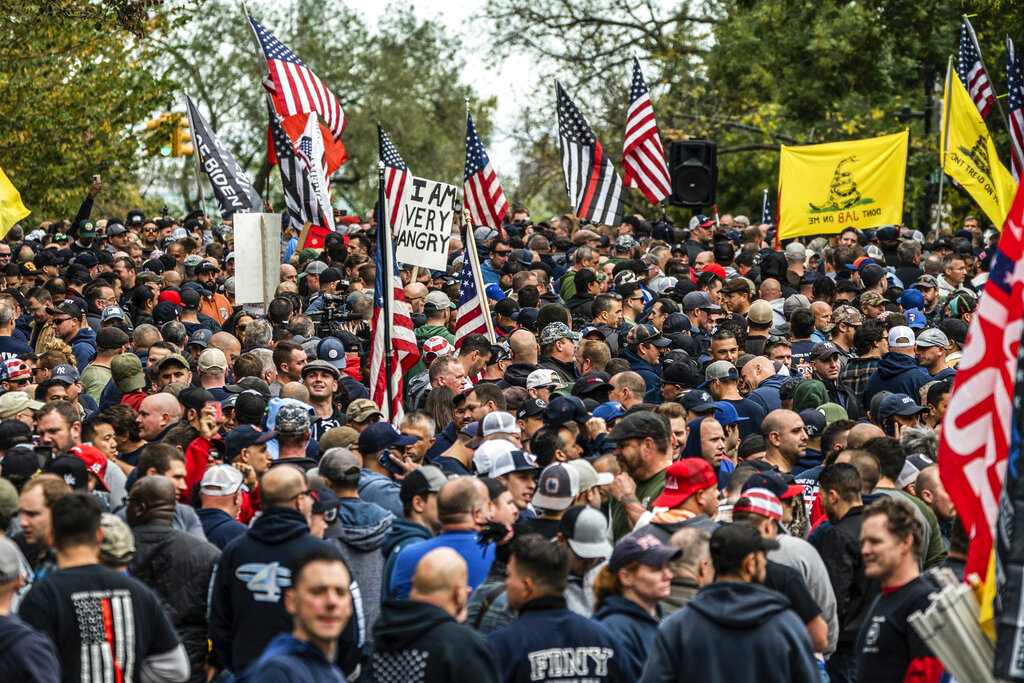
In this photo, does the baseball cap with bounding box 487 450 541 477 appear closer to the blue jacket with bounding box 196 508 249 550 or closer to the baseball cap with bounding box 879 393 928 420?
the blue jacket with bounding box 196 508 249 550

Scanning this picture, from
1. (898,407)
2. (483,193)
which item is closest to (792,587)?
(898,407)

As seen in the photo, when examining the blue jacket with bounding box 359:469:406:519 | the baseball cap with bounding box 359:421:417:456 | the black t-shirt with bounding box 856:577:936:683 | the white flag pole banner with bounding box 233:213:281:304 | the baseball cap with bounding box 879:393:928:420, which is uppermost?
the white flag pole banner with bounding box 233:213:281:304

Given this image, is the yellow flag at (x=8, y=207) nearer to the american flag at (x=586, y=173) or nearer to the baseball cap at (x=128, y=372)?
the baseball cap at (x=128, y=372)

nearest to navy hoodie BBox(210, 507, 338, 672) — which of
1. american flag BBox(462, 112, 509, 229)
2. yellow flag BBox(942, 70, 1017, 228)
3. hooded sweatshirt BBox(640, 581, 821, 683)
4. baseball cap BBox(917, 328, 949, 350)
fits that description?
hooded sweatshirt BBox(640, 581, 821, 683)

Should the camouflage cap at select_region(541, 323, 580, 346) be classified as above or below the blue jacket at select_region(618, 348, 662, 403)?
above

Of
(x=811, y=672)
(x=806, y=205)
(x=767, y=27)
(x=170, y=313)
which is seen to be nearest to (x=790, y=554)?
(x=811, y=672)

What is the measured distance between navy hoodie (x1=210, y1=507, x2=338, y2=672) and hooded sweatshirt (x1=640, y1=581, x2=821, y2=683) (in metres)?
1.68

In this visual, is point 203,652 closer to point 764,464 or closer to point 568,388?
point 764,464

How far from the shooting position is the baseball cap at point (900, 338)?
11203mm

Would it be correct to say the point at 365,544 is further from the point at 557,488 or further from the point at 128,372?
the point at 128,372

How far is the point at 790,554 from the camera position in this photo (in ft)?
21.4

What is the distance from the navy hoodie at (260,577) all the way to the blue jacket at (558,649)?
1.15 meters

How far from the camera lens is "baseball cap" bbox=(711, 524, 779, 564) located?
549cm

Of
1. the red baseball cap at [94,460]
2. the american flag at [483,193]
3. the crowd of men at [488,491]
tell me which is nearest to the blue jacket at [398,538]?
the crowd of men at [488,491]
